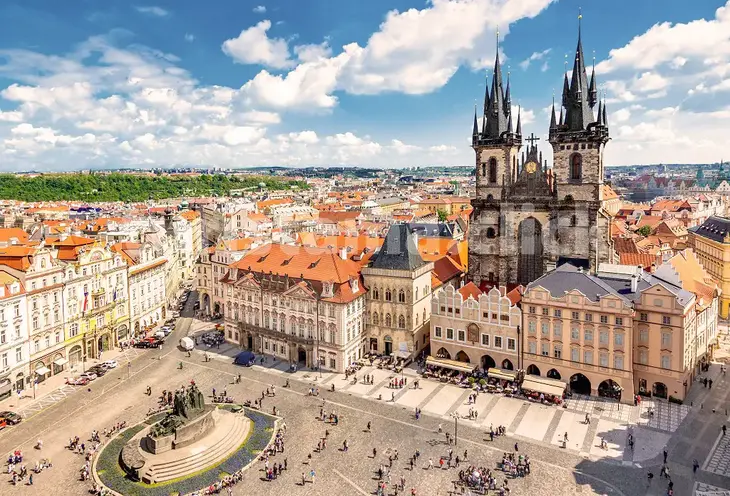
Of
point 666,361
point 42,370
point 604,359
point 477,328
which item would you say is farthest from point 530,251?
point 42,370

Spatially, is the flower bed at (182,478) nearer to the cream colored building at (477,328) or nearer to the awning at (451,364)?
the awning at (451,364)

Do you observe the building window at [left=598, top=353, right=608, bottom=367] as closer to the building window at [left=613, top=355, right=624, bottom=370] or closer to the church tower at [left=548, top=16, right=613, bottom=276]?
the building window at [left=613, top=355, right=624, bottom=370]

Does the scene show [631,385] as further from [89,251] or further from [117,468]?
[89,251]

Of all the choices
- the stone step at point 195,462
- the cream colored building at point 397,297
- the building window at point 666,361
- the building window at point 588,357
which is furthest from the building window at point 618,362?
the stone step at point 195,462

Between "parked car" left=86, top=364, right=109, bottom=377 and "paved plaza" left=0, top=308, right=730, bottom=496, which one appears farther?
"parked car" left=86, top=364, right=109, bottom=377

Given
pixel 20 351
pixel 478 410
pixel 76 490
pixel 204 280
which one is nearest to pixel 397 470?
pixel 478 410

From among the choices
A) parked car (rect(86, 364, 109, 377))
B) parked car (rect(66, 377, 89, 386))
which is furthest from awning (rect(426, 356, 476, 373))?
parked car (rect(66, 377, 89, 386))

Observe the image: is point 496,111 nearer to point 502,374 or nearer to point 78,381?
point 502,374
